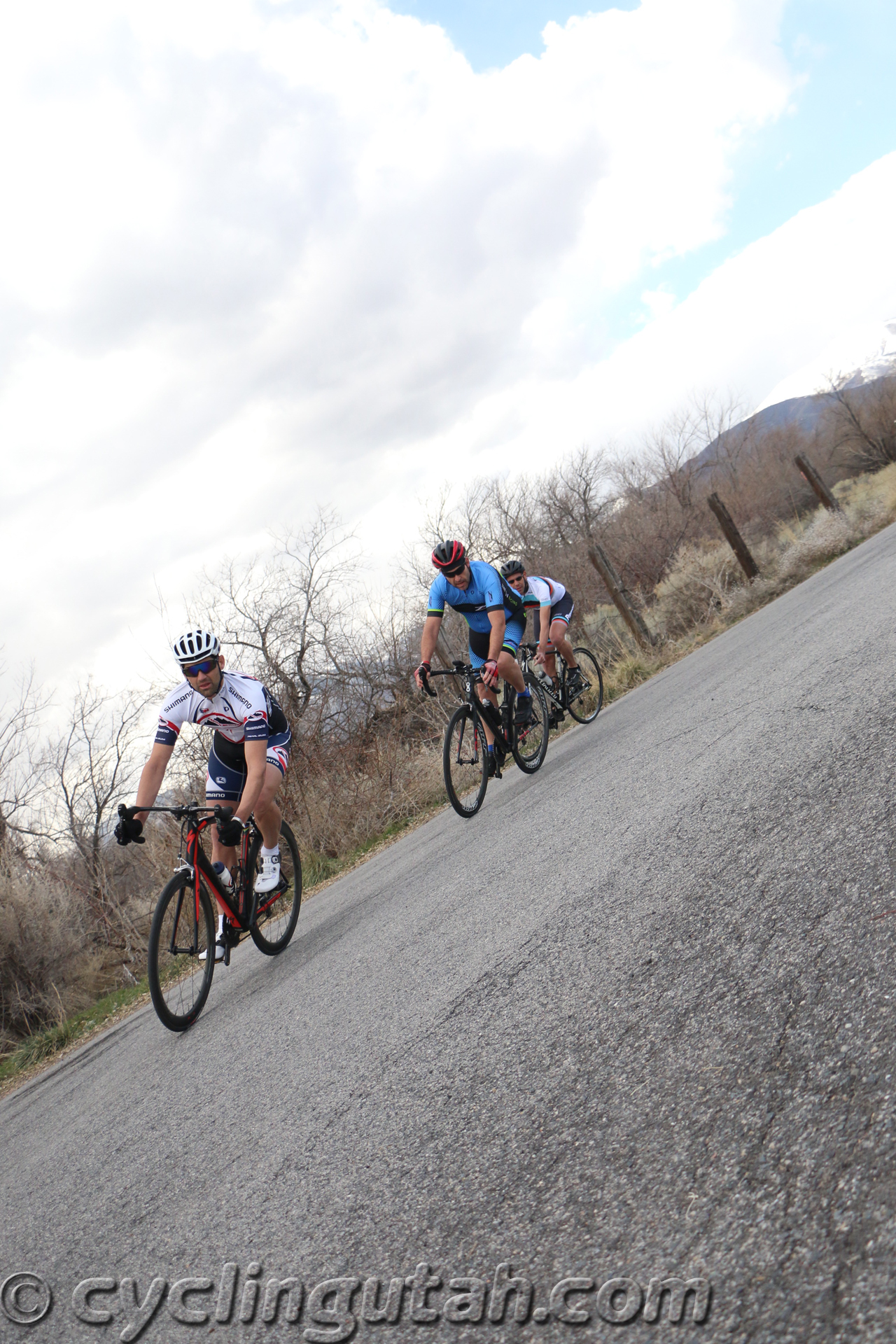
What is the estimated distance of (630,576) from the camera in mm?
29281

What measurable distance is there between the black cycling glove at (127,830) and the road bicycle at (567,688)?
17.1 ft

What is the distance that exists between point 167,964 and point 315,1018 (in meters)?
1.37

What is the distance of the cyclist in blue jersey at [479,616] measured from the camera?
8352 millimetres

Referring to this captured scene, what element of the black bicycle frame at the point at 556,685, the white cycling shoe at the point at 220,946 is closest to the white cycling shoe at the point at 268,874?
the white cycling shoe at the point at 220,946

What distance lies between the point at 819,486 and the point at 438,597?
1724 centimetres

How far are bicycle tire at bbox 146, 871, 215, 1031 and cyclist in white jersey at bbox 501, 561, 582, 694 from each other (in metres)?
5.51

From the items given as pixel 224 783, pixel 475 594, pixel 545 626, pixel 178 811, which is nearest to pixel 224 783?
pixel 224 783

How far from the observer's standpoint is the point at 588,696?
11461 millimetres

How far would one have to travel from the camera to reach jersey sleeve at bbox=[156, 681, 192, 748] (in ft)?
19.1

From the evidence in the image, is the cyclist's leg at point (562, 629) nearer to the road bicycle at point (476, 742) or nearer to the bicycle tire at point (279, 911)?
the road bicycle at point (476, 742)

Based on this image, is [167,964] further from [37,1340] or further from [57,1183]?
[37,1340]

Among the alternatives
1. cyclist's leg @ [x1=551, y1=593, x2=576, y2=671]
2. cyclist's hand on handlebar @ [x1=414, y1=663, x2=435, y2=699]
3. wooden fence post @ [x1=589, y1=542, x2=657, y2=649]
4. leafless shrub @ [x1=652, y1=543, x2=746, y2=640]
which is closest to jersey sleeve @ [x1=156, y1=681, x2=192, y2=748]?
cyclist's hand on handlebar @ [x1=414, y1=663, x2=435, y2=699]

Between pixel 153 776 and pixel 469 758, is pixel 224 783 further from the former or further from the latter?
pixel 469 758

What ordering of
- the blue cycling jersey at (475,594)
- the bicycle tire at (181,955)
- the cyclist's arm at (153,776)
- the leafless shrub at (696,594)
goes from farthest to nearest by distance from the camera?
the leafless shrub at (696,594)
the blue cycling jersey at (475,594)
the cyclist's arm at (153,776)
the bicycle tire at (181,955)
